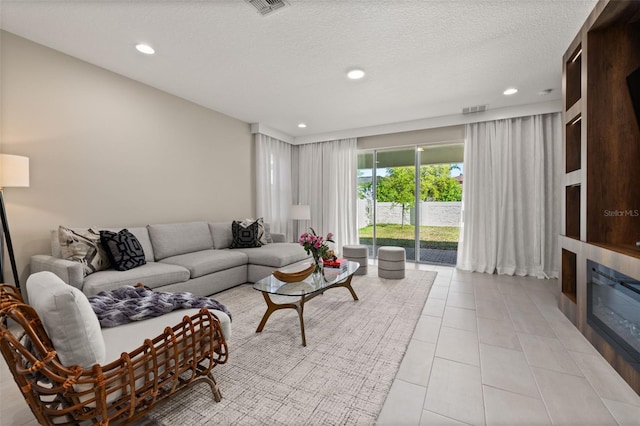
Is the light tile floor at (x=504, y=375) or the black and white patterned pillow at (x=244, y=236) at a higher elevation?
the black and white patterned pillow at (x=244, y=236)

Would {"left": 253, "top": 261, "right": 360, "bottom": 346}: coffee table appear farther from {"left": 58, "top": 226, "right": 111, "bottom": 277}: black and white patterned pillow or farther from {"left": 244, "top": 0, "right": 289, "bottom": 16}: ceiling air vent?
{"left": 244, "top": 0, "right": 289, "bottom": 16}: ceiling air vent

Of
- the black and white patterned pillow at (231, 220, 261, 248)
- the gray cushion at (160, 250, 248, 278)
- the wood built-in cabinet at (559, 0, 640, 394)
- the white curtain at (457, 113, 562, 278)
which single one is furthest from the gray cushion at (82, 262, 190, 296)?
the white curtain at (457, 113, 562, 278)

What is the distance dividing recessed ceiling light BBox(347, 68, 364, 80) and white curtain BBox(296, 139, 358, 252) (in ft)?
7.84

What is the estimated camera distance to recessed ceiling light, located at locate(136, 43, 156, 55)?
2.58 m

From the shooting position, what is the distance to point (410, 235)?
5.31m

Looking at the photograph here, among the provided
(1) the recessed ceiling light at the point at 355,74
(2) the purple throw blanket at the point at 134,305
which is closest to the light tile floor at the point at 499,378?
(2) the purple throw blanket at the point at 134,305

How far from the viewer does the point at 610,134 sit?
2.28 metres

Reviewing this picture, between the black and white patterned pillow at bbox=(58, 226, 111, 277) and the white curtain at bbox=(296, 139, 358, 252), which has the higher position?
the white curtain at bbox=(296, 139, 358, 252)

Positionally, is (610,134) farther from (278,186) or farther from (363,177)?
(278,186)

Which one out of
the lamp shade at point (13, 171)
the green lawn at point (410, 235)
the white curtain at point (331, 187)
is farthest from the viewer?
the white curtain at point (331, 187)

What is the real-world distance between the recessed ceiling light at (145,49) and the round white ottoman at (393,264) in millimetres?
3792

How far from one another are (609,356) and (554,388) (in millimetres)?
654

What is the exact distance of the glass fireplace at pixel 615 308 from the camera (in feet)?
5.65

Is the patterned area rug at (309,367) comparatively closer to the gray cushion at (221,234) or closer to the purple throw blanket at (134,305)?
the purple throw blanket at (134,305)
